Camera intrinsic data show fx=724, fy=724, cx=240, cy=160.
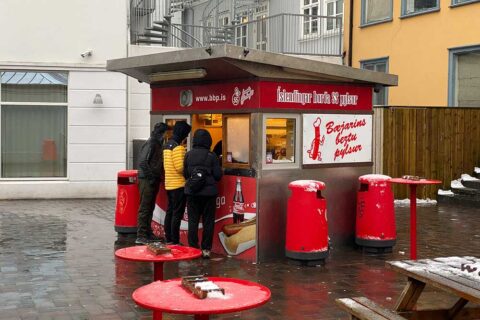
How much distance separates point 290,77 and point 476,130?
28.6ft

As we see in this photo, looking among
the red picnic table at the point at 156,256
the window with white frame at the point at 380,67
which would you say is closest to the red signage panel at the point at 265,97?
the red picnic table at the point at 156,256

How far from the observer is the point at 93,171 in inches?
674

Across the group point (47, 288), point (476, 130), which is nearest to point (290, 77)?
point (47, 288)

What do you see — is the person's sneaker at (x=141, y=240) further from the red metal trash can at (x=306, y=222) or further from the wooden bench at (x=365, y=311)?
the wooden bench at (x=365, y=311)

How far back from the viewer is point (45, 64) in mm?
16750

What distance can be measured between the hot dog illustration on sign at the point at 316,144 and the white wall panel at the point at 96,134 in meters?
8.50

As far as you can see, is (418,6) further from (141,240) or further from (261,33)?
(141,240)

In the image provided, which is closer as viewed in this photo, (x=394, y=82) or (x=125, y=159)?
(x=394, y=82)

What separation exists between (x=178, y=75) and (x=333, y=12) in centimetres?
1393

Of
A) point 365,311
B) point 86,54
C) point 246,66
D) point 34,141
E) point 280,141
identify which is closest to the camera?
point 365,311

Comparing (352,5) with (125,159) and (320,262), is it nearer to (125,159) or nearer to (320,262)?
(125,159)

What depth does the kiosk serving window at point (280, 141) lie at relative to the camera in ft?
30.0

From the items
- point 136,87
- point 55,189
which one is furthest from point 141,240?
point 136,87

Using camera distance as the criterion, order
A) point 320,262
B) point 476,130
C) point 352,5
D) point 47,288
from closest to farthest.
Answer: point 47,288 → point 320,262 → point 476,130 → point 352,5
